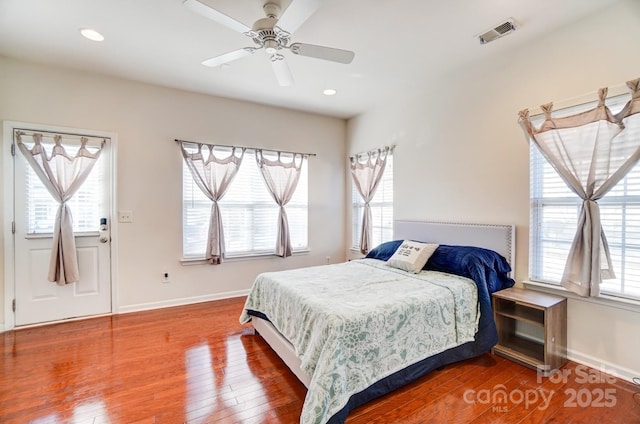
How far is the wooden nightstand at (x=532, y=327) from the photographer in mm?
2174

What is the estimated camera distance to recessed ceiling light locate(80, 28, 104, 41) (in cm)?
246

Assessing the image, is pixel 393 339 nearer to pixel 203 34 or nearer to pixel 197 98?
pixel 203 34

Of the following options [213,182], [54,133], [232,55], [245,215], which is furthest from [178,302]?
[232,55]

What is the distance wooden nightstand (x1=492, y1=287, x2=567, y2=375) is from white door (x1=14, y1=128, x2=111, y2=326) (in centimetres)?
417

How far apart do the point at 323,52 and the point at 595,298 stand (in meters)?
2.80

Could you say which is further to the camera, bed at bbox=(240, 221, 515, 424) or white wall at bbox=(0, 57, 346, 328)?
white wall at bbox=(0, 57, 346, 328)

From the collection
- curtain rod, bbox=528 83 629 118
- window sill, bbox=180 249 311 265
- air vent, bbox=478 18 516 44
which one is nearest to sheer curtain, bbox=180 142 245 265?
window sill, bbox=180 249 311 265

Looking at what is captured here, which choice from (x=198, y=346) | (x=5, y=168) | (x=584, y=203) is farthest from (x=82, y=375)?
(x=584, y=203)

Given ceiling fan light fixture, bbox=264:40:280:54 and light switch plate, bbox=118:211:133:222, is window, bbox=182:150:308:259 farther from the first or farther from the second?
ceiling fan light fixture, bbox=264:40:280:54

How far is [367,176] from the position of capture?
14.4 ft

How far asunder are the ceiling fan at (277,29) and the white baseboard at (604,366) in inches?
117

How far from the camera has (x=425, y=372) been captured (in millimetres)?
2098

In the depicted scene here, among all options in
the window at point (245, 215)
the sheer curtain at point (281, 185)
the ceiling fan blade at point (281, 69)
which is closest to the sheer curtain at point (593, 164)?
the ceiling fan blade at point (281, 69)

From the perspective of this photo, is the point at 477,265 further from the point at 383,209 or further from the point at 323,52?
the point at 323,52
